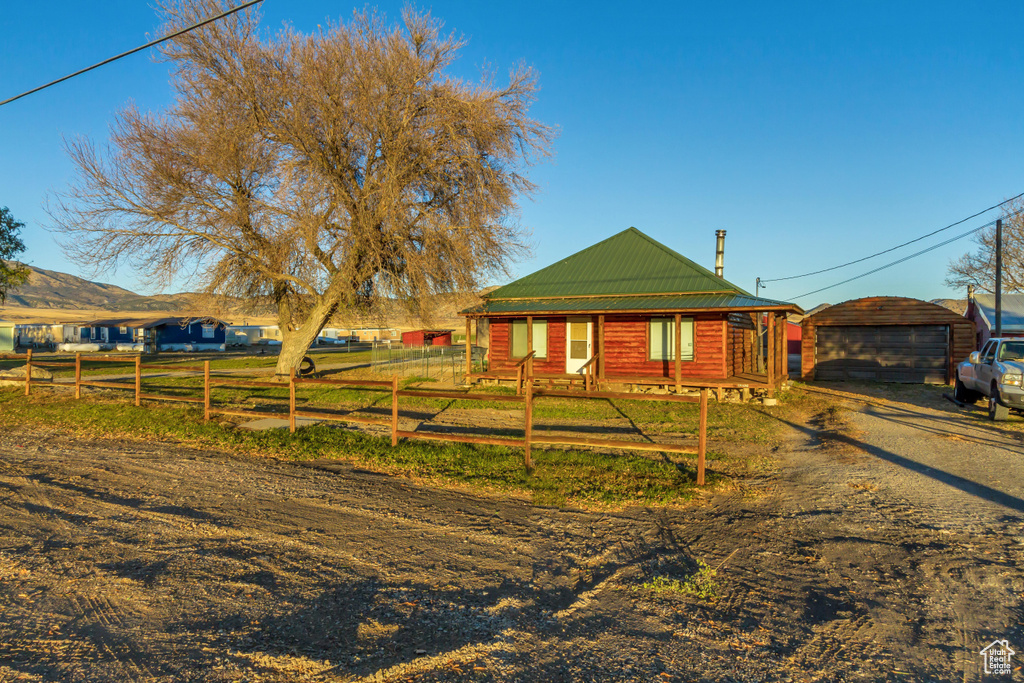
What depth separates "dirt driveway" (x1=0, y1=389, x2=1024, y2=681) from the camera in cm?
335

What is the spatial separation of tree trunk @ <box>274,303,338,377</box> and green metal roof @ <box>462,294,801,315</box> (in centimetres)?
476

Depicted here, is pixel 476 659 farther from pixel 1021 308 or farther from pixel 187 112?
pixel 1021 308

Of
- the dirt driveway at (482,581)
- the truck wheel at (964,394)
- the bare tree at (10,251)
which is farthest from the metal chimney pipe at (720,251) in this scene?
the bare tree at (10,251)

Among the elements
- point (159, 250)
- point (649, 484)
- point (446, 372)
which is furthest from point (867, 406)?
point (159, 250)

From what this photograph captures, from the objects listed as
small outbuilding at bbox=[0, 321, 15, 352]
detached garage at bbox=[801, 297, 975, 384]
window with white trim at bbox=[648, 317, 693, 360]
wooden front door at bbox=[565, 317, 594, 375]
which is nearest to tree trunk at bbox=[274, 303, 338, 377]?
wooden front door at bbox=[565, 317, 594, 375]

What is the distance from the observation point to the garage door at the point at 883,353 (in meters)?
22.3

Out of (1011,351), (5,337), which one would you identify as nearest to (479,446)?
(1011,351)

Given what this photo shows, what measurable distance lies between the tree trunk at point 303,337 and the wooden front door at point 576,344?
8.06 m

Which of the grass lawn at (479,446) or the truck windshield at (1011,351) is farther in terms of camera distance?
the truck windshield at (1011,351)

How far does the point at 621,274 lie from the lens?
20.3 m

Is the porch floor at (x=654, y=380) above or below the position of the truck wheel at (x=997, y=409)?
above

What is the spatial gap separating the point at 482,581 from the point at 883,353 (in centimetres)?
2411

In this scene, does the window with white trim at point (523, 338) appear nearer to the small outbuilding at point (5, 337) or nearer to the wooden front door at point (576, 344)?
the wooden front door at point (576, 344)

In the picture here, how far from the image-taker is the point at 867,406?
15.7 metres
